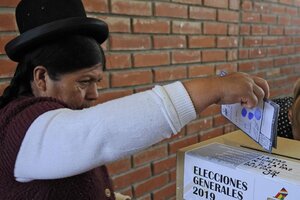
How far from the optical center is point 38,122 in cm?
53

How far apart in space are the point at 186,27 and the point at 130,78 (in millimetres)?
434

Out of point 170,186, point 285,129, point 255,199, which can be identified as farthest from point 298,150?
point 170,186

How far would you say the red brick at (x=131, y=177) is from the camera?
1357 millimetres

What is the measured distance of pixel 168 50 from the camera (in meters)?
1.51

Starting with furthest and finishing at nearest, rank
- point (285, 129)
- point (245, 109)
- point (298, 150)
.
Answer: point (285, 129), point (298, 150), point (245, 109)

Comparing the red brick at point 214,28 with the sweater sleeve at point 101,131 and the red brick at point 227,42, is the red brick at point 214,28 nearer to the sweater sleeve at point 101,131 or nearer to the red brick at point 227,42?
the red brick at point 227,42

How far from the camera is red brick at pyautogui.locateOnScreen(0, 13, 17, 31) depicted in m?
0.97

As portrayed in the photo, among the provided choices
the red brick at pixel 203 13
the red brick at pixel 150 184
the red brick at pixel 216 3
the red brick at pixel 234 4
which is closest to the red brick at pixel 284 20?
the red brick at pixel 234 4

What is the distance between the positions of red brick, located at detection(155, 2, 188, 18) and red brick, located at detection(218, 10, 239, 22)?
0.31 m

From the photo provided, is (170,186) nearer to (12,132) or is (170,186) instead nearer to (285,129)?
(285,129)

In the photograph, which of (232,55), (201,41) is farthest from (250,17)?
(201,41)

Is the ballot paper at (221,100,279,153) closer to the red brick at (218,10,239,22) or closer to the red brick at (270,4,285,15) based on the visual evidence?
the red brick at (218,10,239,22)

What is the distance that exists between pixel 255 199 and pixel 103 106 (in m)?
0.34

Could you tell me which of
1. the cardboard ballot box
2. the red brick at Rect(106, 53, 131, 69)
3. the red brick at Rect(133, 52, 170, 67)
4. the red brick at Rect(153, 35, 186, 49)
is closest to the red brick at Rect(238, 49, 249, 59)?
the red brick at Rect(153, 35, 186, 49)
